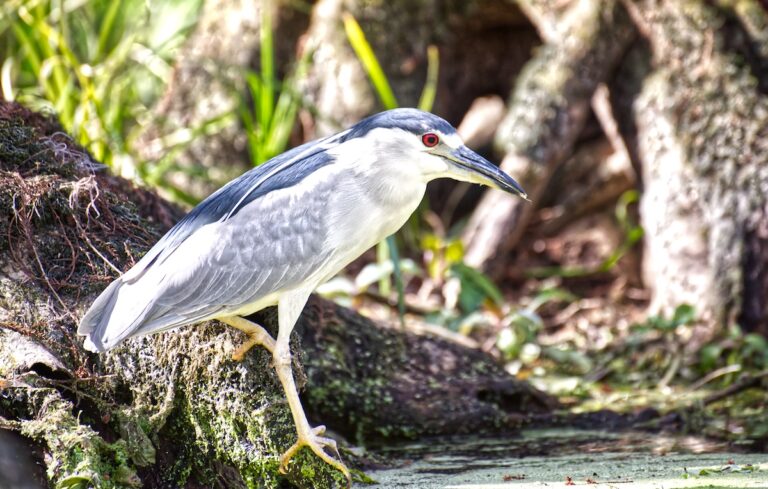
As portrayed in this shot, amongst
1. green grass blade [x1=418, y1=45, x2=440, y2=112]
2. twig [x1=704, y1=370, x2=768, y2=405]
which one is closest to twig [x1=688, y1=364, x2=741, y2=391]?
twig [x1=704, y1=370, x2=768, y2=405]

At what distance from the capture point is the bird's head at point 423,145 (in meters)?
3.70

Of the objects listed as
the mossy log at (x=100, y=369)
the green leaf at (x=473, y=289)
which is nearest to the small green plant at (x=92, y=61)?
the mossy log at (x=100, y=369)

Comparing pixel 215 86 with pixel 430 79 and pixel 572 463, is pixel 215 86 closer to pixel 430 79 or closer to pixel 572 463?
pixel 430 79

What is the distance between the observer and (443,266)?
6824mm

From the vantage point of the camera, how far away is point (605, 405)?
534 centimetres

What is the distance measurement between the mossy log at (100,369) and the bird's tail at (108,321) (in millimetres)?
219

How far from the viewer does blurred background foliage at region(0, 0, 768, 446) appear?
573 cm

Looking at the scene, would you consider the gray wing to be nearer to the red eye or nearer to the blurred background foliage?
the red eye

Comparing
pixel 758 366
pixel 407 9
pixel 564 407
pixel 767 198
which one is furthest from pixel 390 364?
pixel 407 9

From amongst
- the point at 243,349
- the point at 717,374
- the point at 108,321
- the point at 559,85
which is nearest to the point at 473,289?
the point at 559,85

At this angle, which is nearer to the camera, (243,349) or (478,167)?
(243,349)

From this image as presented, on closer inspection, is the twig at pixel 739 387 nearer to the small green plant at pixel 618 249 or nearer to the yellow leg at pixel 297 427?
the small green plant at pixel 618 249

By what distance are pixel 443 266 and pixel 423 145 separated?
10.4 ft

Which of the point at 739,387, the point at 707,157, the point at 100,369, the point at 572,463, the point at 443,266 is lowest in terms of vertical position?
the point at 739,387
